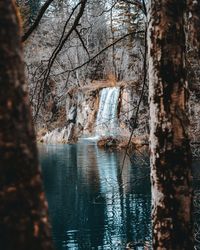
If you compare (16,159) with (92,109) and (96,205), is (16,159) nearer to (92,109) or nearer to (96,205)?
(96,205)

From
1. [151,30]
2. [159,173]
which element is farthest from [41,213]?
[151,30]

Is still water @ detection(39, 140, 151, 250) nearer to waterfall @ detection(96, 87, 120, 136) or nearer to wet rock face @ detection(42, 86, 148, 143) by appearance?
wet rock face @ detection(42, 86, 148, 143)

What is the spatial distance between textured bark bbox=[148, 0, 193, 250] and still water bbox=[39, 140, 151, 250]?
4.20m

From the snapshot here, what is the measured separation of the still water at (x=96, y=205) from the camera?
45.0 ft

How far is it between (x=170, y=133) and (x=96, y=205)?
14884 millimetres

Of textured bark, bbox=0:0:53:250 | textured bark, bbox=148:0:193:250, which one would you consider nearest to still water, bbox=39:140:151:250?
textured bark, bbox=148:0:193:250

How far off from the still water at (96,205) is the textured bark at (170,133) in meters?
4.20

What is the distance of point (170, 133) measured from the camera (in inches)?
134

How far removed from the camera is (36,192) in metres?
1.62

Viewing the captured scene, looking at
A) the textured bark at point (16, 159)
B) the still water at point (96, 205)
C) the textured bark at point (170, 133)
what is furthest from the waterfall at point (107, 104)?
the textured bark at point (16, 159)

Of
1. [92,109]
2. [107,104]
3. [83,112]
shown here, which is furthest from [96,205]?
[83,112]

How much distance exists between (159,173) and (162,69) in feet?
2.51

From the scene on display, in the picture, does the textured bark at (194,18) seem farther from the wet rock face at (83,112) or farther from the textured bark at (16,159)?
Result: the wet rock face at (83,112)

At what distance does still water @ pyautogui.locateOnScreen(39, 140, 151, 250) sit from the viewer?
13.7m
